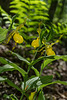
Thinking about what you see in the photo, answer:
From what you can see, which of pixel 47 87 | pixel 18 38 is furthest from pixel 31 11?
pixel 47 87

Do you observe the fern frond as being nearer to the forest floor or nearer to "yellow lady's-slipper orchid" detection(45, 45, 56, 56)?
the forest floor

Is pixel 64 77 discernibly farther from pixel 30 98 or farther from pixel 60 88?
pixel 30 98

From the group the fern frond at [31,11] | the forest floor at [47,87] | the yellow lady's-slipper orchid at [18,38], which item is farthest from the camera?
the fern frond at [31,11]

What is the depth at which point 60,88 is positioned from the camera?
273 centimetres

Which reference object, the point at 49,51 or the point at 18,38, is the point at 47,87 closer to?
the point at 49,51

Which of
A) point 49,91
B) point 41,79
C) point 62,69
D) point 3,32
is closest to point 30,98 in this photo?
point 41,79

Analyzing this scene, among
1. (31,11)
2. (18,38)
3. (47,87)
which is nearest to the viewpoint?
(18,38)

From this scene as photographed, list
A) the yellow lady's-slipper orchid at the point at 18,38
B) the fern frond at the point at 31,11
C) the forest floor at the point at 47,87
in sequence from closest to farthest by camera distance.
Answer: the yellow lady's-slipper orchid at the point at 18,38 → the forest floor at the point at 47,87 → the fern frond at the point at 31,11

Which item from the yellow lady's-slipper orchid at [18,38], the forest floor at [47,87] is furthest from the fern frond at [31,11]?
the yellow lady's-slipper orchid at [18,38]

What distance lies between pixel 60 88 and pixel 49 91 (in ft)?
1.20

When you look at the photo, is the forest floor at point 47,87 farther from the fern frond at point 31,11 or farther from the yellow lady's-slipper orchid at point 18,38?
the yellow lady's-slipper orchid at point 18,38

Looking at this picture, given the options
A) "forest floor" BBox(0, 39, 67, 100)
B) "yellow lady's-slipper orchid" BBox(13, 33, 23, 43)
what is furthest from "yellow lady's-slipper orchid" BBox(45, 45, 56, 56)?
"forest floor" BBox(0, 39, 67, 100)

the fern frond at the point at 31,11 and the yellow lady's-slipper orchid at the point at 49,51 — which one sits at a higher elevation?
the fern frond at the point at 31,11

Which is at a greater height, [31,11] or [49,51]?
[31,11]
